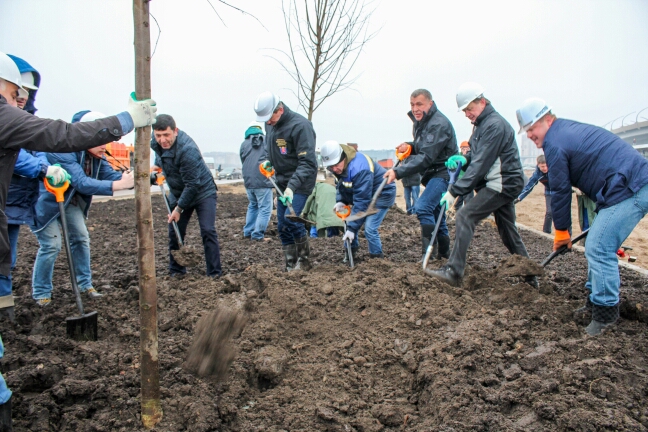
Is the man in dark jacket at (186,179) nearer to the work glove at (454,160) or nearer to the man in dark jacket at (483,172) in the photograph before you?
the man in dark jacket at (483,172)

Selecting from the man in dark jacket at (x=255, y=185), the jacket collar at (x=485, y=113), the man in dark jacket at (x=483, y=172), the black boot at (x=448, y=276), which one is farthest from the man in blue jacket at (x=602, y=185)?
the man in dark jacket at (x=255, y=185)

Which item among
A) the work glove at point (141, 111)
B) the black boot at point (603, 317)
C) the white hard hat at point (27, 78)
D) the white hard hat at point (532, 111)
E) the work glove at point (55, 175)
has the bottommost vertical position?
the black boot at point (603, 317)

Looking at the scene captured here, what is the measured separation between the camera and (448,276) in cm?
420

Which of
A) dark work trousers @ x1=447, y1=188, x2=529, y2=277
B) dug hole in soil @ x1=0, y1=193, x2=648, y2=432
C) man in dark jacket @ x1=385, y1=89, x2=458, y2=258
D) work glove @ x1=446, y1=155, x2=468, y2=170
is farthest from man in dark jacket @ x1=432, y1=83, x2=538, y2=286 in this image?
man in dark jacket @ x1=385, y1=89, x2=458, y2=258

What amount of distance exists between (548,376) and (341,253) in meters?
3.84

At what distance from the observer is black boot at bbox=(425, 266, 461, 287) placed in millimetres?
4184

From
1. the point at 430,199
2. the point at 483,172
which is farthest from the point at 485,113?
the point at 430,199

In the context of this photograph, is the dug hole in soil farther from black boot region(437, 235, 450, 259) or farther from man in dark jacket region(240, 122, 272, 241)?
man in dark jacket region(240, 122, 272, 241)

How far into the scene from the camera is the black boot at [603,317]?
10.5ft

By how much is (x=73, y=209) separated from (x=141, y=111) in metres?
2.54

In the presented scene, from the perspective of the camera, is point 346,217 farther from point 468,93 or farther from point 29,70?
point 29,70

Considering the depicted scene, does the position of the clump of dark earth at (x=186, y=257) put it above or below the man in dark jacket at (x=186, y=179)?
below

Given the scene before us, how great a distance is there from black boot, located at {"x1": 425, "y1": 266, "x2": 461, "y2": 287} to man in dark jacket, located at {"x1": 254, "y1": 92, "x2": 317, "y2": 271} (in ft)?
5.11

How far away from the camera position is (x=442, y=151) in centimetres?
514
